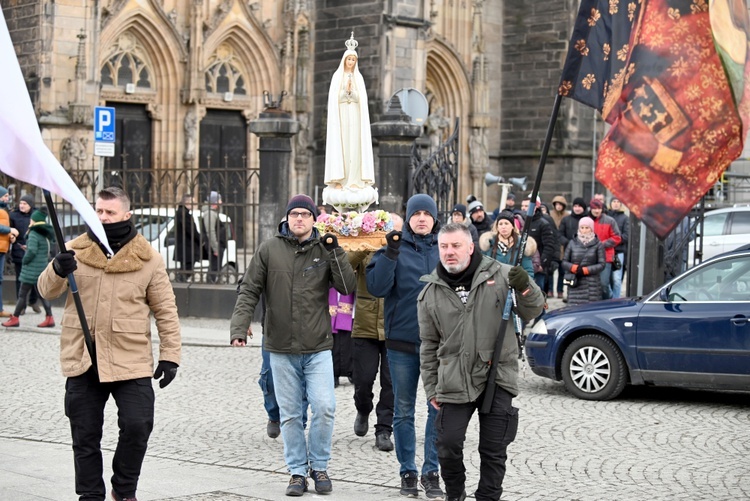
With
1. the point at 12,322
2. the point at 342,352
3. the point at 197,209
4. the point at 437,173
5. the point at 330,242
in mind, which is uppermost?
the point at 437,173

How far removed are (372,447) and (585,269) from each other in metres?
6.15

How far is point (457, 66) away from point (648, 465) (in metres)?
27.4

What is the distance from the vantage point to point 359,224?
1077 cm

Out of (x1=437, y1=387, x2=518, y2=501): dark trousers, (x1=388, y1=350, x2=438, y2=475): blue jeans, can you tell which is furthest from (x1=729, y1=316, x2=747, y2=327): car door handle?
(x1=437, y1=387, x2=518, y2=501): dark trousers

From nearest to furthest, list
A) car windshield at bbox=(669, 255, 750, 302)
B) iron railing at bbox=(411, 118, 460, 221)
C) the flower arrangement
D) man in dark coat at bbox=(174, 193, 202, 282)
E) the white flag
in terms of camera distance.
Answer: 1. the white flag
2. the flower arrangement
3. car windshield at bbox=(669, 255, 750, 302)
4. man in dark coat at bbox=(174, 193, 202, 282)
5. iron railing at bbox=(411, 118, 460, 221)

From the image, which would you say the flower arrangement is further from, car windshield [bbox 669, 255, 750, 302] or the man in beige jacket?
the man in beige jacket

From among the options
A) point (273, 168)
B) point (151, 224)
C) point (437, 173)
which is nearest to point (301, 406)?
point (273, 168)

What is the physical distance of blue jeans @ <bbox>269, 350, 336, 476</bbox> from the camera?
847 cm

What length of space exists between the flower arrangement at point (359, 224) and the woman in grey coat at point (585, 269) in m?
5.35

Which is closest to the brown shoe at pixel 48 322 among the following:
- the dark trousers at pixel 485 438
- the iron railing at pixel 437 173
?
the iron railing at pixel 437 173

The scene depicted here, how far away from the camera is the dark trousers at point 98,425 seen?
287 inches

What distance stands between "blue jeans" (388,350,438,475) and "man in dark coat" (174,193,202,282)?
10951 mm

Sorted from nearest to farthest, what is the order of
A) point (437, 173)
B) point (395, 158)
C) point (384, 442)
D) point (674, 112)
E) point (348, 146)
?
point (674, 112), point (384, 442), point (348, 146), point (395, 158), point (437, 173)

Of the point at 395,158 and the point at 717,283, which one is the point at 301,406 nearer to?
the point at 717,283
